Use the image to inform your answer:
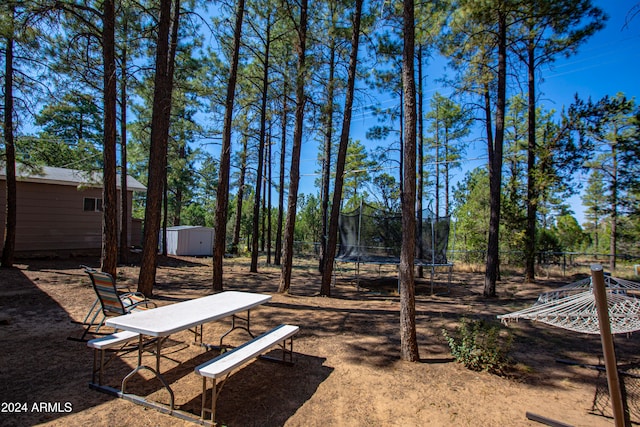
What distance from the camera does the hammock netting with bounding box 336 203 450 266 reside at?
962cm

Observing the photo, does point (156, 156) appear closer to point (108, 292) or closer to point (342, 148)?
point (108, 292)

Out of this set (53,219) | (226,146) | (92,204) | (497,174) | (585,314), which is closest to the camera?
(585,314)

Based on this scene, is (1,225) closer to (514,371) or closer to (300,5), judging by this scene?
(300,5)

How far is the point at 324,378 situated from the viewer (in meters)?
3.22

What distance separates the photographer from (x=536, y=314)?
3.19m

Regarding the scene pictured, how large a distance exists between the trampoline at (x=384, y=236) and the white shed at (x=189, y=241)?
37.6 ft

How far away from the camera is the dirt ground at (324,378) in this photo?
Result: 2525 millimetres

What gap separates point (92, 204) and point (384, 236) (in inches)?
451

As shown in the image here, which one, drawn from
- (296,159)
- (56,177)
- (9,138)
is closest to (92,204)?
(56,177)

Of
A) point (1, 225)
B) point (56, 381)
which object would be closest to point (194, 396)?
point (56, 381)

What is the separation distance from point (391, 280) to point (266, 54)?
331 inches

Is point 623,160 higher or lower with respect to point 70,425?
higher

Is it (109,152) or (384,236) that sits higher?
(109,152)

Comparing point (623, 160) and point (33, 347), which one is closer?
point (33, 347)
